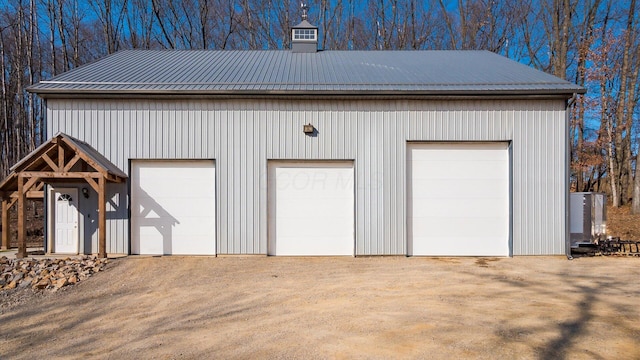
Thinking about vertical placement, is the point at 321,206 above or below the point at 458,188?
below

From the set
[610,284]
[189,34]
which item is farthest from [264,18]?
[610,284]

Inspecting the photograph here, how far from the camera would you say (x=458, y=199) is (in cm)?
956

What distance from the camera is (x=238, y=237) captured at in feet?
30.8

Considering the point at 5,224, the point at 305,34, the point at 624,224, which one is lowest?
the point at 624,224

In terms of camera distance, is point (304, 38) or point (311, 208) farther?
point (304, 38)

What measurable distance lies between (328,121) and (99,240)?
241 inches

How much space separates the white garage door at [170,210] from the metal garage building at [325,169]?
3 cm

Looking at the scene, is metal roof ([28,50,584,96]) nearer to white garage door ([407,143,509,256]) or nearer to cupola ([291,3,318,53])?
cupola ([291,3,318,53])

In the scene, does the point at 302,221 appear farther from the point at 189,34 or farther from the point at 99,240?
the point at 189,34

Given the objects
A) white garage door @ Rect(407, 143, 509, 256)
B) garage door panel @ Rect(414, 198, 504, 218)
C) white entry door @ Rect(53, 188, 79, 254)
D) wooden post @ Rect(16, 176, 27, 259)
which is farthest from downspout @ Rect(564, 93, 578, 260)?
wooden post @ Rect(16, 176, 27, 259)

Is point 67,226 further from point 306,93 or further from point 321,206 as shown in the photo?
point 306,93

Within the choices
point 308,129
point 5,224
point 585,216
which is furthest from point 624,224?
point 5,224

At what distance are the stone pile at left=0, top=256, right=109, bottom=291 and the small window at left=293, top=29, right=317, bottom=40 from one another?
401 inches

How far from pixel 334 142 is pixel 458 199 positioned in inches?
136
